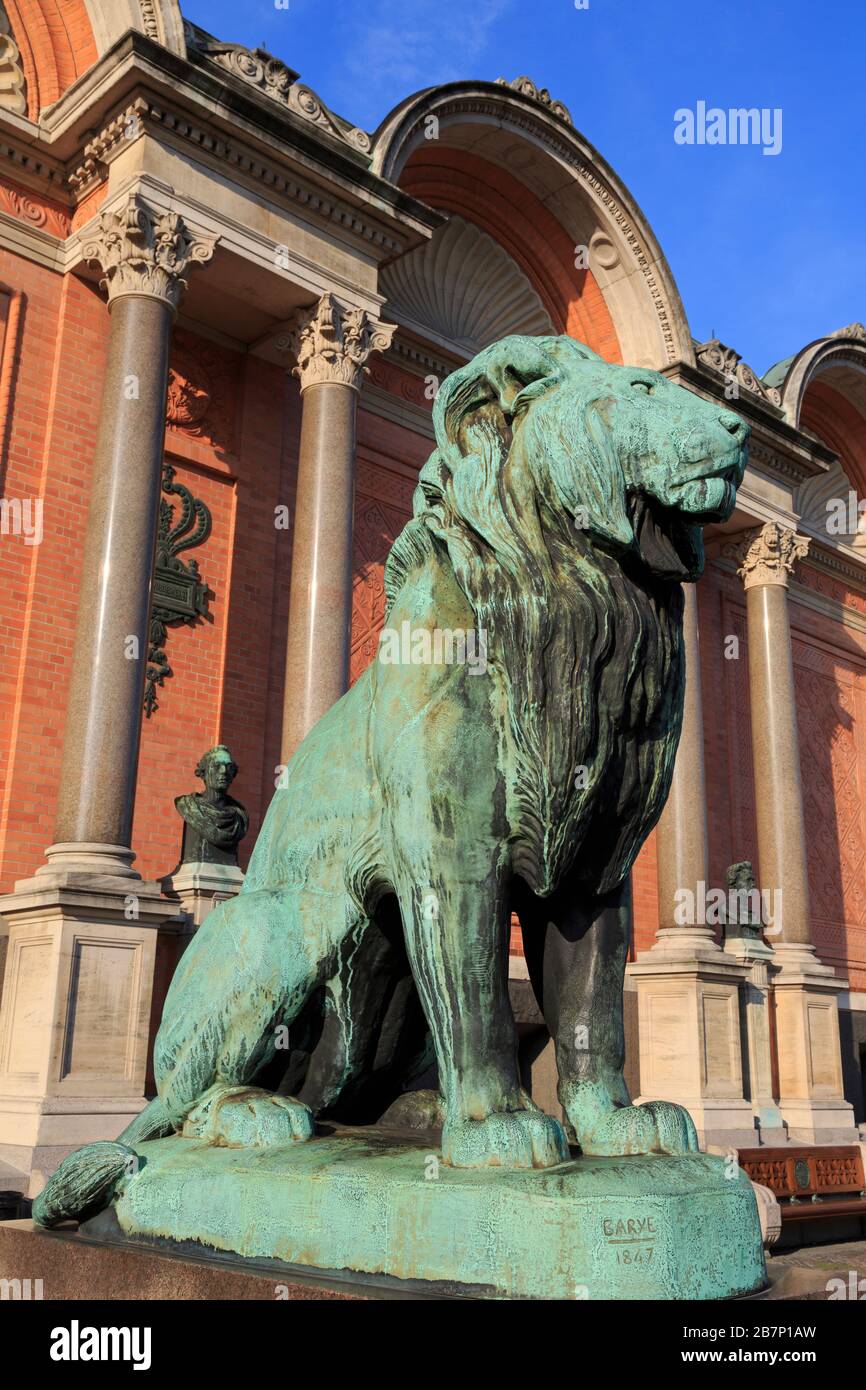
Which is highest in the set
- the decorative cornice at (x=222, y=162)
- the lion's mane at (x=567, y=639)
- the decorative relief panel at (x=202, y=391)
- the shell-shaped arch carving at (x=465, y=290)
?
the shell-shaped arch carving at (x=465, y=290)

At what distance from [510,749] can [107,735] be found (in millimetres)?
6699

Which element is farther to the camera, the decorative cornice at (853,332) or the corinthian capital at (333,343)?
the decorative cornice at (853,332)

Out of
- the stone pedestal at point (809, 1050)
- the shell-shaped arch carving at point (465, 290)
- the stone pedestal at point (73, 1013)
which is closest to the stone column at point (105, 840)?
the stone pedestal at point (73, 1013)

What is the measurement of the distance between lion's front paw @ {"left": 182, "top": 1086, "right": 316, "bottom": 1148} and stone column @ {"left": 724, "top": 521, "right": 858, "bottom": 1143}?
12106 millimetres

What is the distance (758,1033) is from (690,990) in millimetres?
1224

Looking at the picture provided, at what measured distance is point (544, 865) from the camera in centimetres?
202

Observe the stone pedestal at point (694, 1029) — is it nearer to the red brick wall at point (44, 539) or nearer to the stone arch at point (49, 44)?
the red brick wall at point (44, 539)

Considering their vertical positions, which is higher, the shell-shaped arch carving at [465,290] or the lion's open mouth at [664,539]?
the shell-shaped arch carving at [465,290]

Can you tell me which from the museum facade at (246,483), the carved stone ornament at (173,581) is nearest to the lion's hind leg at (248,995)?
the museum facade at (246,483)

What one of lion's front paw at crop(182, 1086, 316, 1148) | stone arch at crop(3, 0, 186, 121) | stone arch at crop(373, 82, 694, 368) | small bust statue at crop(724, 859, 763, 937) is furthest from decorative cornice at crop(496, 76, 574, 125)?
lion's front paw at crop(182, 1086, 316, 1148)

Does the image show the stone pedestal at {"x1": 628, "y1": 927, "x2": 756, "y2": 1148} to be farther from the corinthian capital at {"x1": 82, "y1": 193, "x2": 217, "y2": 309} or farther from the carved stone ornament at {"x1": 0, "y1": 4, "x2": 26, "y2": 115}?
the carved stone ornament at {"x1": 0, "y1": 4, "x2": 26, "y2": 115}

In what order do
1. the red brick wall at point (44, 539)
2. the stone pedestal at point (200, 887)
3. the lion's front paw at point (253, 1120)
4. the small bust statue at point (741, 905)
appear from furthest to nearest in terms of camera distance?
the small bust statue at point (741, 905), the red brick wall at point (44, 539), the stone pedestal at point (200, 887), the lion's front paw at point (253, 1120)

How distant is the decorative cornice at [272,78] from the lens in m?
10.1

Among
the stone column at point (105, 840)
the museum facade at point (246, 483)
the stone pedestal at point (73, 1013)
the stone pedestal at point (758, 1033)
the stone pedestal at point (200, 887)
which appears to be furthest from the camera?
the stone pedestal at point (758, 1033)
